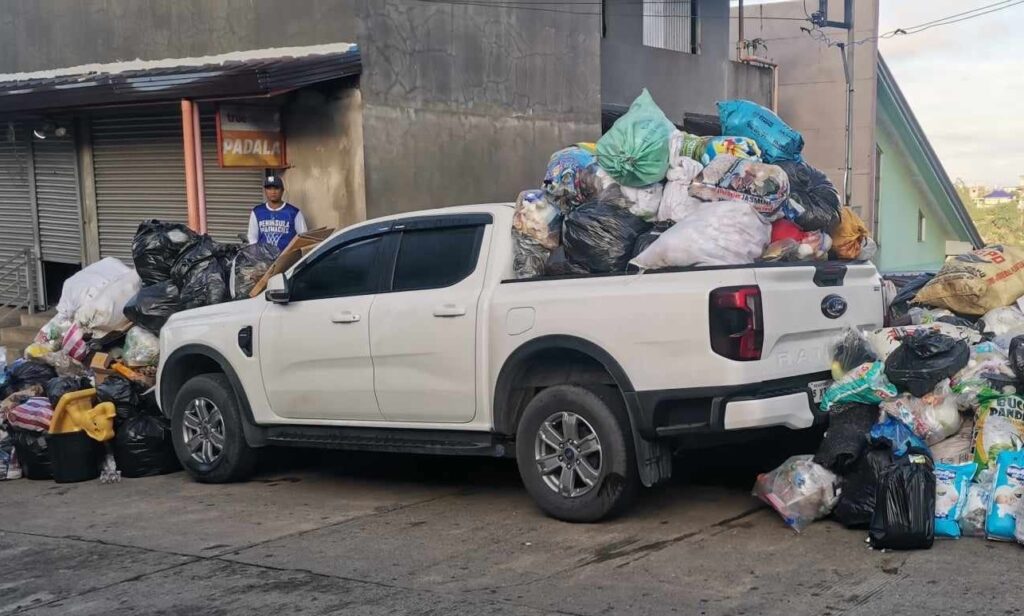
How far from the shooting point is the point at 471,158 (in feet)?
44.9

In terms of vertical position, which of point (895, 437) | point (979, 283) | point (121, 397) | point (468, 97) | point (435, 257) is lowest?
point (121, 397)

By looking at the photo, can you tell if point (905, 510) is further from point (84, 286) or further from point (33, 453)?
point (84, 286)

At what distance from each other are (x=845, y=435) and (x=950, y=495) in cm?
63

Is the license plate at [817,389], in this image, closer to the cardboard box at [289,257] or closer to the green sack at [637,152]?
the green sack at [637,152]

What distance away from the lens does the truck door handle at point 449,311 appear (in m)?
6.88

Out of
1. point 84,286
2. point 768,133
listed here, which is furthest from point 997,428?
point 84,286

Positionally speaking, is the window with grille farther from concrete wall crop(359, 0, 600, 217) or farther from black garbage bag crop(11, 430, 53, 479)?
black garbage bag crop(11, 430, 53, 479)

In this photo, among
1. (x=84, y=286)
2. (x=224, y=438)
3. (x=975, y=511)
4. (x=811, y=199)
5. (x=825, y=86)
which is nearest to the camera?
(x=975, y=511)

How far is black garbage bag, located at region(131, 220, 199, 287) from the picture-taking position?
10.0 metres

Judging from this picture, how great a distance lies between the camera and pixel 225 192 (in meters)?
13.0

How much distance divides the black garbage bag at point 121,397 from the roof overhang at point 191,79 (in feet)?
11.2

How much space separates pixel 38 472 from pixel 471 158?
6.47 metres

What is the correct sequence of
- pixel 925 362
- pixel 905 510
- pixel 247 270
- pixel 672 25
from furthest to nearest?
pixel 672 25 < pixel 247 270 < pixel 925 362 < pixel 905 510

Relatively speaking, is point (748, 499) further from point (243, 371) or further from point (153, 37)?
point (153, 37)
